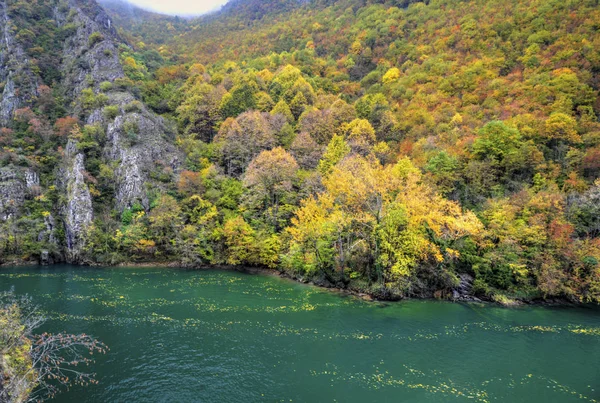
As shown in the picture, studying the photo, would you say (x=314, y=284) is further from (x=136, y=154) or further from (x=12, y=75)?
(x=12, y=75)

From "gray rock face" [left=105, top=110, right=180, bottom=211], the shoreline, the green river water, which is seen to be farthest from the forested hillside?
the green river water

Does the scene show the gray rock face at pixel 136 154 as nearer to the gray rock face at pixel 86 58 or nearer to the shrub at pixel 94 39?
the gray rock face at pixel 86 58

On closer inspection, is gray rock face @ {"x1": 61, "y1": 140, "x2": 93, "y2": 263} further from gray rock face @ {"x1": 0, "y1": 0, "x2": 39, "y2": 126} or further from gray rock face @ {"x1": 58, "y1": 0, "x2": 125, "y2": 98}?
gray rock face @ {"x1": 58, "y1": 0, "x2": 125, "y2": 98}

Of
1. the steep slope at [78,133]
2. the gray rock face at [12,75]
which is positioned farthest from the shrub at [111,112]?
the gray rock face at [12,75]

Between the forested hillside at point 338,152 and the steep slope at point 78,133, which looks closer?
the forested hillside at point 338,152

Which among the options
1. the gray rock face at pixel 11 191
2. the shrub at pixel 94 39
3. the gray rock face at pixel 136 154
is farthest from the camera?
the shrub at pixel 94 39

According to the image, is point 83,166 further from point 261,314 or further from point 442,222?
point 442,222

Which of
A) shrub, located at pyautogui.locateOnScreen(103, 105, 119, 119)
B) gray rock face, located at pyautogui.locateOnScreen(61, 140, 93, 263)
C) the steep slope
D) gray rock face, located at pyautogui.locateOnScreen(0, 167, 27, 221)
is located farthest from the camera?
shrub, located at pyautogui.locateOnScreen(103, 105, 119, 119)
